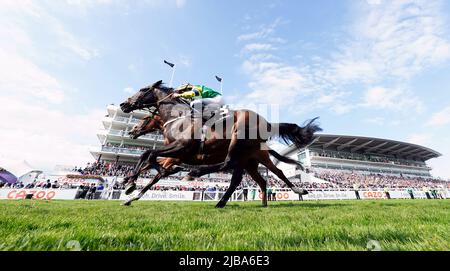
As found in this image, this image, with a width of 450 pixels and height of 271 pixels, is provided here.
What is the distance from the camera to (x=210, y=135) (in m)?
6.29

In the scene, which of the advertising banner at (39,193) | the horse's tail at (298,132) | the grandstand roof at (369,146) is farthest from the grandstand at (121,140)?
the horse's tail at (298,132)

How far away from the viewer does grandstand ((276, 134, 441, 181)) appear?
2028 inches

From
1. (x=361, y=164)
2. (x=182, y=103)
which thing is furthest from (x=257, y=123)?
(x=361, y=164)

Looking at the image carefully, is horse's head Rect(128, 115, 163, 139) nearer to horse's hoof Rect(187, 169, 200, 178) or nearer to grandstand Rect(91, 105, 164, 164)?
horse's hoof Rect(187, 169, 200, 178)

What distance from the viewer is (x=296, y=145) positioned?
297 inches

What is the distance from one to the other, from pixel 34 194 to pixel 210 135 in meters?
17.5

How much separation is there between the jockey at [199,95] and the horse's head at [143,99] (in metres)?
0.99

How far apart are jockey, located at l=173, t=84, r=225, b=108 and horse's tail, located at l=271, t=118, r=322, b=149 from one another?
7.41 feet

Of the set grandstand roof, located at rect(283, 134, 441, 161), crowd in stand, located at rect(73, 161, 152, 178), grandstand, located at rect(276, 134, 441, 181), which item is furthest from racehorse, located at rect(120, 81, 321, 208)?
grandstand roof, located at rect(283, 134, 441, 161)

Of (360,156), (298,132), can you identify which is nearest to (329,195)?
(298,132)

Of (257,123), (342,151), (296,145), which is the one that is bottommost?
(296,145)
